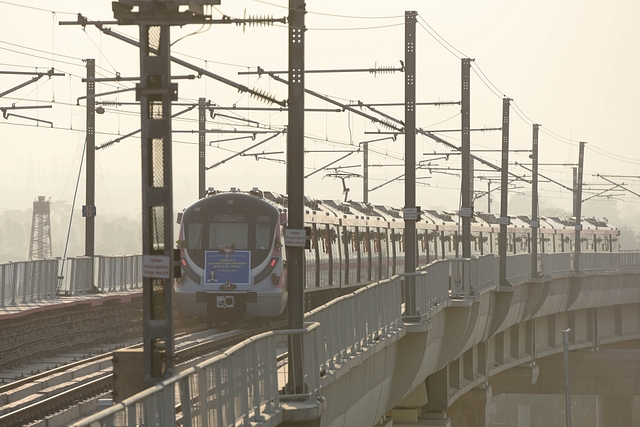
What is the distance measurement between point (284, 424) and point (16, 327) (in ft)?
43.5

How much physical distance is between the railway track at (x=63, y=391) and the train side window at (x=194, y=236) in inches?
142

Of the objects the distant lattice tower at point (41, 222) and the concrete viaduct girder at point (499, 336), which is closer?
the concrete viaduct girder at point (499, 336)

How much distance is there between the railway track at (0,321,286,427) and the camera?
58.2ft

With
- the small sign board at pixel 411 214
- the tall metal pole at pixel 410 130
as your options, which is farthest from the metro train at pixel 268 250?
the tall metal pole at pixel 410 130

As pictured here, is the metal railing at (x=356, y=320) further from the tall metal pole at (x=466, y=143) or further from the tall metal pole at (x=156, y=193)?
the tall metal pole at (x=466, y=143)

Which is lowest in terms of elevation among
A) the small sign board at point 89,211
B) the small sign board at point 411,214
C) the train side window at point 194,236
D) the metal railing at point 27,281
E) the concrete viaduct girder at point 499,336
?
the concrete viaduct girder at point 499,336

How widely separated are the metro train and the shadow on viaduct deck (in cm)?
342

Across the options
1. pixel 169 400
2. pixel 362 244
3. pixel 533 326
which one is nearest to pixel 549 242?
pixel 533 326

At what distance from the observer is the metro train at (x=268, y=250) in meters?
29.1

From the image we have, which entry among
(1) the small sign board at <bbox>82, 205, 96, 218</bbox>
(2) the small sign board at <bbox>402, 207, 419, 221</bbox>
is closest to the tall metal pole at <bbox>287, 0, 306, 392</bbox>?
(2) the small sign board at <bbox>402, 207, 419, 221</bbox>

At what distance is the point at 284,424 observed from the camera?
14.8 metres

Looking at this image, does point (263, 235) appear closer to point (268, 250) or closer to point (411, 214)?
point (268, 250)

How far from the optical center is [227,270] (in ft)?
95.9

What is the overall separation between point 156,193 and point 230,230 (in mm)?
16632
